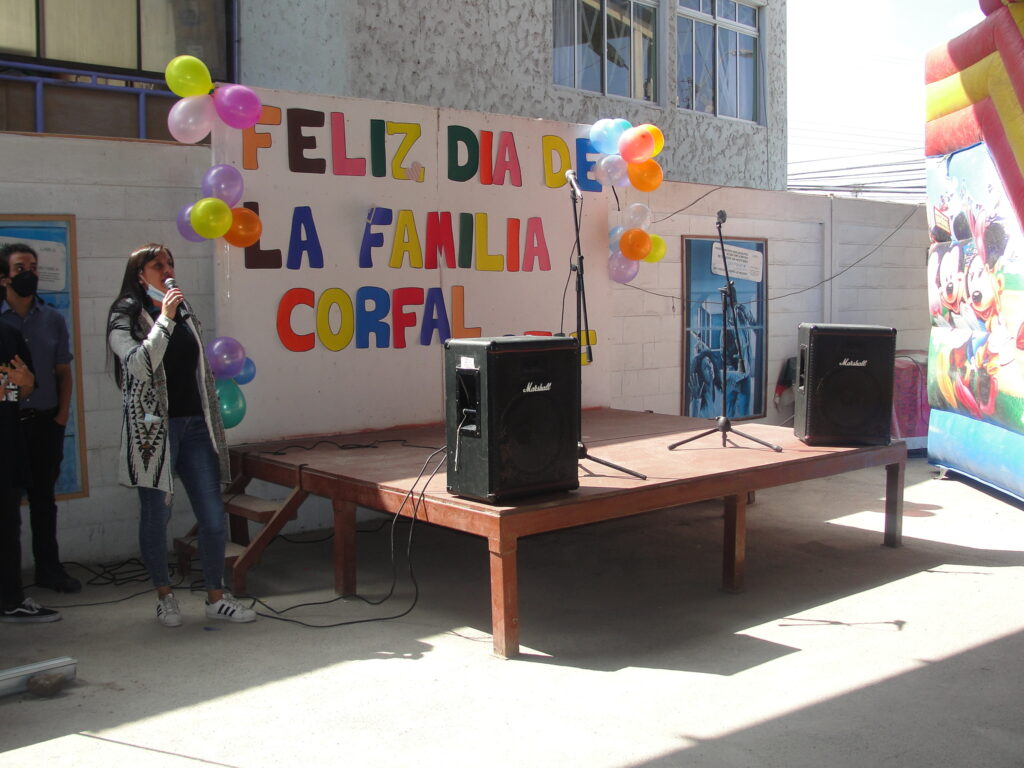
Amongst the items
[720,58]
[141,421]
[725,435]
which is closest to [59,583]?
[141,421]

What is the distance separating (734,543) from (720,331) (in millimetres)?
3989

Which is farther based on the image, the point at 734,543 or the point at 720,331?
the point at 720,331

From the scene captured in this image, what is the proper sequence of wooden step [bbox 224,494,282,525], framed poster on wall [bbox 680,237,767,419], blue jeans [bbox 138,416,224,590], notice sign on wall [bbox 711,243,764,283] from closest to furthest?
blue jeans [bbox 138,416,224,590] → wooden step [bbox 224,494,282,525] → framed poster on wall [bbox 680,237,767,419] → notice sign on wall [bbox 711,243,764,283]

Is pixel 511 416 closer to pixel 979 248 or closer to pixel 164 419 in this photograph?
pixel 164 419

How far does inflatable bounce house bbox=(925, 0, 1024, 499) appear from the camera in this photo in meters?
6.52

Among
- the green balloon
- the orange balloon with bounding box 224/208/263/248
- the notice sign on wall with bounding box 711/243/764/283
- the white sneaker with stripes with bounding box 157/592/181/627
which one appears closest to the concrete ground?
the white sneaker with stripes with bounding box 157/592/181/627

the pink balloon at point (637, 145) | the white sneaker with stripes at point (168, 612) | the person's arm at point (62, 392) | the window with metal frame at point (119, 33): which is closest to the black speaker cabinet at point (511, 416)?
the white sneaker with stripes at point (168, 612)

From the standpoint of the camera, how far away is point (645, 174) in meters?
6.70

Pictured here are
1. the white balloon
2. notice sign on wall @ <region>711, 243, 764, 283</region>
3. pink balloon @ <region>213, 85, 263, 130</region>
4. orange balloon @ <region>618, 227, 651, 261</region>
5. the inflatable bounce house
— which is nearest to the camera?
pink balloon @ <region>213, 85, 263, 130</region>

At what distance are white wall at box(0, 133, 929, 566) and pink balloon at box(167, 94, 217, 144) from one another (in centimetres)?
50

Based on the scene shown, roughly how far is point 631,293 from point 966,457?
9.05 ft

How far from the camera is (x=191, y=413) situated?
4414 mm

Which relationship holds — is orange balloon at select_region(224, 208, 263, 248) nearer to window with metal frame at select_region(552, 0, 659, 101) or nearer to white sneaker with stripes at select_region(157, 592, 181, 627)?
white sneaker with stripes at select_region(157, 592, 181, 627)

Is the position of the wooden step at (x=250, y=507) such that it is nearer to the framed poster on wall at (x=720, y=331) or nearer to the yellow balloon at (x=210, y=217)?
the yellow balloon at (x=210, y=217)
